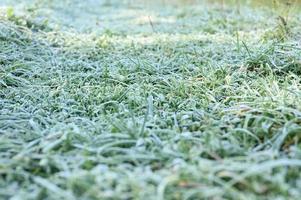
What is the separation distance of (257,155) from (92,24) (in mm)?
4291

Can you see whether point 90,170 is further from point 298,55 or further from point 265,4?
point 265,4

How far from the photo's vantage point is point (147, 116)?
205 cm

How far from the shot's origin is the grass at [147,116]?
136cm

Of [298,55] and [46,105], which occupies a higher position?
[298,55]

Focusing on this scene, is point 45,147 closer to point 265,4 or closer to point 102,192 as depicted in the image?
point 102,192

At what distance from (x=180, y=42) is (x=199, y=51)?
15.8 inches

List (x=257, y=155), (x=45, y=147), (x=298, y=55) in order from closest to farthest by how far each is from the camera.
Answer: (x=257, y=155) → (x=45, y=147) → (x=298, y=55)

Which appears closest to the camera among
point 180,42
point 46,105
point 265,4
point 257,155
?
point 257,155

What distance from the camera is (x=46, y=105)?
7.78ft

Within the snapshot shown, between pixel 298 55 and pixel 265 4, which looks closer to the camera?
pixel 298 55

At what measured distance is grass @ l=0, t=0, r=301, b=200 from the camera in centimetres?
136

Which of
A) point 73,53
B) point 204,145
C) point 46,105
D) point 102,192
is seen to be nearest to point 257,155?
point 204,145

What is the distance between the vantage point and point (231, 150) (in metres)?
1.56

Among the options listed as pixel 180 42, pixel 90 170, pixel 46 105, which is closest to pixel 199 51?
pixel 180 42
